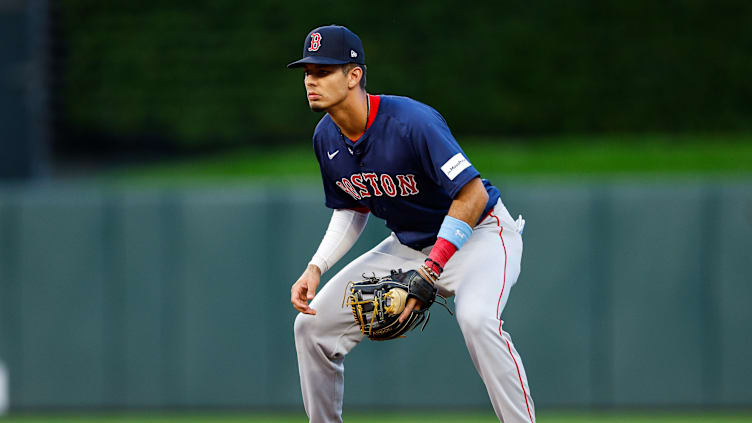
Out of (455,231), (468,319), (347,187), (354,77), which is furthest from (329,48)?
(468,319)

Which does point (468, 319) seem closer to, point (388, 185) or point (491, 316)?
point (491, 316)

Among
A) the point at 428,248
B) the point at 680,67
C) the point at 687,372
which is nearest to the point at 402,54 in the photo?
the point at 680,67

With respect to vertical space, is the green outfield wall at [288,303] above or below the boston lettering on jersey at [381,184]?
A: below

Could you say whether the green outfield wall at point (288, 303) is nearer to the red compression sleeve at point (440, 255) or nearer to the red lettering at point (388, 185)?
the red lettering at point (388, 185)

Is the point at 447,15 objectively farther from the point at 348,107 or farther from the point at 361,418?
the point at 348,107

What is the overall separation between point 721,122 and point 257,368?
660 centimetres

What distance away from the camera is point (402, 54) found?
10.8 meters

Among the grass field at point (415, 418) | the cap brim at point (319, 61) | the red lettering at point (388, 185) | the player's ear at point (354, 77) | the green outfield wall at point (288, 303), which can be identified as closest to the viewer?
the cap brim at point (319, 61)

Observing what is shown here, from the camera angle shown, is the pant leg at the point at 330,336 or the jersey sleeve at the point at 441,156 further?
the pant leg at the point at 330,336

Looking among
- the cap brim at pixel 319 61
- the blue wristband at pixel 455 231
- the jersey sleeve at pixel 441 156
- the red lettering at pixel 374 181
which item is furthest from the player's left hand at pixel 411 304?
the cap brim at pixel 319 61

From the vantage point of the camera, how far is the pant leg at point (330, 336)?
392 centimetres

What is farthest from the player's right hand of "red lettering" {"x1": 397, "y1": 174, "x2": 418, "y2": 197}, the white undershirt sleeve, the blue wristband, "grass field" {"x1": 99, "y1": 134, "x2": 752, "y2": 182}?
"grass field" {"x1": 99, "y1": 134, "x2": 752, "y2": 182}

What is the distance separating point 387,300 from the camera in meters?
3.60

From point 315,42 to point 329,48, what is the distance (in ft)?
0.18
